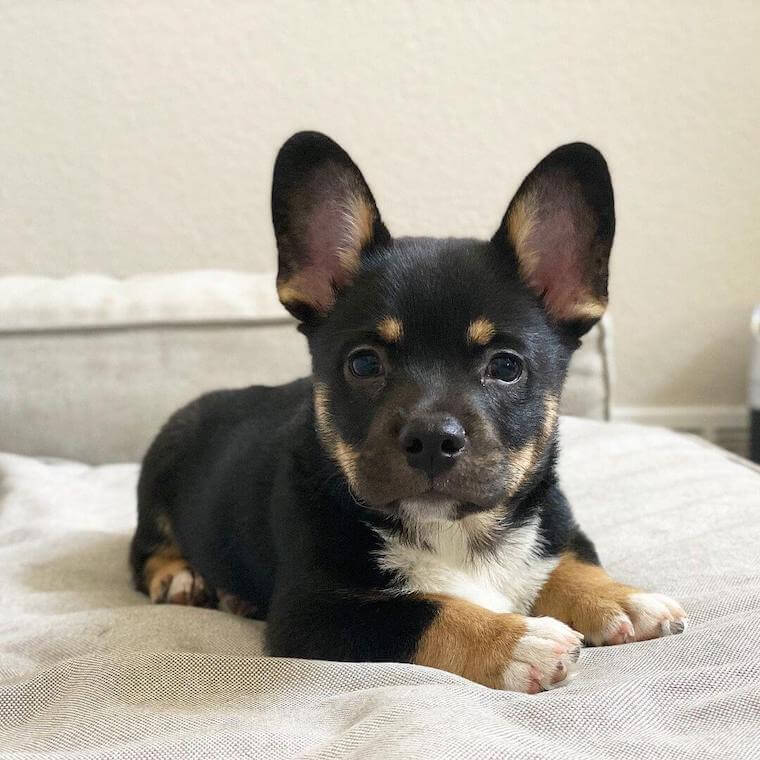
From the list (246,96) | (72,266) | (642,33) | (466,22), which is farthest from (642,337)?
(72,266)

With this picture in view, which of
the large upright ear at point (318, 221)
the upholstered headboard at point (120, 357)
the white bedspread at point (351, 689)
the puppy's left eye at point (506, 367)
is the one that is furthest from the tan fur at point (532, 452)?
the upholstered headboard at point (120, 357)

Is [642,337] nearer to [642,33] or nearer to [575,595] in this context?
[642,33]

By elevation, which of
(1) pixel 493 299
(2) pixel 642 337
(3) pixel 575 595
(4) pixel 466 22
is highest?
(4) pixel 466 22

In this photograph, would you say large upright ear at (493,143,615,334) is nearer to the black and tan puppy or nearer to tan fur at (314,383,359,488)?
the black and tan puppy

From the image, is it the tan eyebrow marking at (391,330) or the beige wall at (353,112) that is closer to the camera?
the tan eyebrow marking at (391,330)

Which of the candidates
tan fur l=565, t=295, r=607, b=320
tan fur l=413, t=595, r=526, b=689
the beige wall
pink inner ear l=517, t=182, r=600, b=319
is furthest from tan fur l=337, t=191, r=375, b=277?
the beige wall

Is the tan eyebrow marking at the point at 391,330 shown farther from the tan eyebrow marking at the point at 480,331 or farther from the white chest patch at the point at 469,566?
the white chest patch at the point at 469,566

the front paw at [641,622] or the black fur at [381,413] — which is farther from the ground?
the black fur at [381,413]
